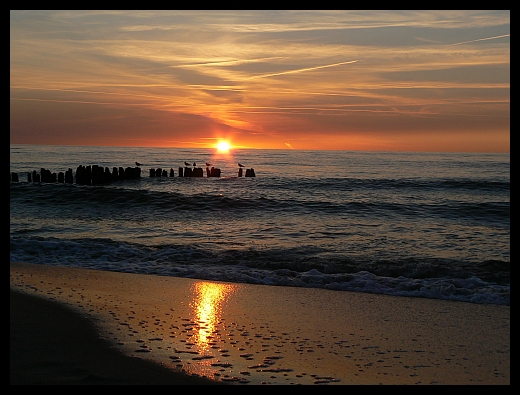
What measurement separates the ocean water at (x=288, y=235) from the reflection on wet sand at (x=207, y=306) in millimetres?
937

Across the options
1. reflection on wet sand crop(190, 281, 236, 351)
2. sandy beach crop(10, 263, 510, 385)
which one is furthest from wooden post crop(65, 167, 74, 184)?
reflection on wet sand crop(190, 281, 236, 351)

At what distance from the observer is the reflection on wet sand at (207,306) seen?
630cm

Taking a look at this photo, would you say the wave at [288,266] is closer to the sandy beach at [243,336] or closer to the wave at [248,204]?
the sandy beach at [243,336]

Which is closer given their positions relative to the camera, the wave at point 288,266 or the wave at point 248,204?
the wave at point 288,266

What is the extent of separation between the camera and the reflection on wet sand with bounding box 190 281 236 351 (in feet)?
20.7

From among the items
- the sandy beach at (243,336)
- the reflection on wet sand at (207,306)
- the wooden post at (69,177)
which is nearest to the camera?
the sandy beach at (243,336)


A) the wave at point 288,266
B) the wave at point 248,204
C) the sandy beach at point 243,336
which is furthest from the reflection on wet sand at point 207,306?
the wave at point 248,204

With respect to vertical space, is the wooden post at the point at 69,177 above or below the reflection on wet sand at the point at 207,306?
above

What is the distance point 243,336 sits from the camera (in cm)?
638

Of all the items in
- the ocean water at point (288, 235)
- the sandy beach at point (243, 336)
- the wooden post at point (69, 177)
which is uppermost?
the wooden post at point (69, 177)

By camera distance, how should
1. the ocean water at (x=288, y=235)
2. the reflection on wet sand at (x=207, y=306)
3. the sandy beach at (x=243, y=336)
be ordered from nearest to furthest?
the sandy beach at (x=243, y=336) < the reflection on wet sand at (x=207, y=306) < the ocean water at (x=288, y=235)

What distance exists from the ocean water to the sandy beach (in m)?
1.58

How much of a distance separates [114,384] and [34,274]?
Answer: 6.05 metres
